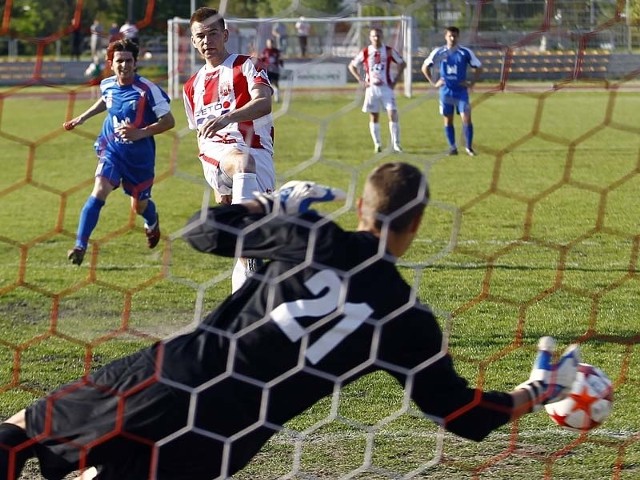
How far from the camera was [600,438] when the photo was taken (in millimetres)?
3896

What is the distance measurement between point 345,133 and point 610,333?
12.3 metres

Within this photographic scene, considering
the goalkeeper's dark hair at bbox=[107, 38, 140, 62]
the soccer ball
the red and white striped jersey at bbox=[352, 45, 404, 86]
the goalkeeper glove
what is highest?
the goalkeeper's dark hair at bbox=[107, 38, 140, 62]

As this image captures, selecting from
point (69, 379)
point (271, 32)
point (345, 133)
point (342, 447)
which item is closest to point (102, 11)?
point (345, 133)

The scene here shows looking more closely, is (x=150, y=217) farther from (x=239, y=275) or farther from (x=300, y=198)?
(x=300, y=198)

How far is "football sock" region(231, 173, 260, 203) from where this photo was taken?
5.39 metres

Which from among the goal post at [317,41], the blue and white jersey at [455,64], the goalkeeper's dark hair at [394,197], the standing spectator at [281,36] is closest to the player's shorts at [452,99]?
the blue and white jersey at [455,64]

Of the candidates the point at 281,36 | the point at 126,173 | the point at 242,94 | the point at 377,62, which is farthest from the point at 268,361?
the point at 281,36

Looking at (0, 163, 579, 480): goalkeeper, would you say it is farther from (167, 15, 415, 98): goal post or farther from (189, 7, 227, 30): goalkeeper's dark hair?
(167, 15, 415, 98): goal post

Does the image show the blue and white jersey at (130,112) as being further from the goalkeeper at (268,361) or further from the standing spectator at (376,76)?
the standing spectator at (376,76)

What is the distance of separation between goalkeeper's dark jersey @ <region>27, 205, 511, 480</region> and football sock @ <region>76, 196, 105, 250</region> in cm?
445

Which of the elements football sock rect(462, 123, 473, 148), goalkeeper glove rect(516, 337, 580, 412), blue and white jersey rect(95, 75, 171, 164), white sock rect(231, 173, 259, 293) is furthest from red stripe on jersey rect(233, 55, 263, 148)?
football sock rect(462, 123, 473, 148)

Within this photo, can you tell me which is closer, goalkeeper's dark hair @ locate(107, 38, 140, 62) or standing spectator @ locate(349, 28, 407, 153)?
goalkeeper's dark hair @ locate(107, 38, 140, 62)

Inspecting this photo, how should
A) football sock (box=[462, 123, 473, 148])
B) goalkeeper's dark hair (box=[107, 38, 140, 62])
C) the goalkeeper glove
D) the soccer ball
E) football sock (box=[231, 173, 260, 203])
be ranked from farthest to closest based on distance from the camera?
football sock (box=[462, 123, 473, 148]) < goalkeeper's dark hair (box=[107, 38, 140, 62]) < football sock (box=[231, 173, 260, 203]) < the soccer ball < the goalkeeper glove

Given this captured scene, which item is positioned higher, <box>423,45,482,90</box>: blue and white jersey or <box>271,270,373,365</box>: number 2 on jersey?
<box>423,45,482,90</box>: blue and white jersey
